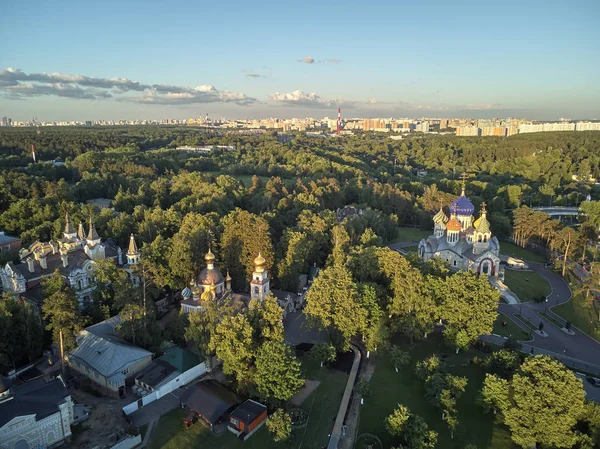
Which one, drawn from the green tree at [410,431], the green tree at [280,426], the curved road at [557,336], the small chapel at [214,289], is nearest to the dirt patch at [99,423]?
the green tree at [280,426]

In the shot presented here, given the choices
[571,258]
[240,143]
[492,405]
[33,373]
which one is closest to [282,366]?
[492,405]

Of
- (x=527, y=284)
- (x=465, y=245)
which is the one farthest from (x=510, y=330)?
(x=527, y=284)

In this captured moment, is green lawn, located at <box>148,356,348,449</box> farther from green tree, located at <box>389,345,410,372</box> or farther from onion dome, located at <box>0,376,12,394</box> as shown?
onion dome, located at <box>0,376,12,394</box>

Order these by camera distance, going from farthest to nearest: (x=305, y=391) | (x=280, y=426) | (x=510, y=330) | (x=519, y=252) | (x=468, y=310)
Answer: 1. (x=519, y=252)
2. (x=510, y=330)
3. (x=468, y=310)
4. (x=305, y=391)
5. (x=280, y=426)

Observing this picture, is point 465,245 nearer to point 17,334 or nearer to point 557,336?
point 557,336

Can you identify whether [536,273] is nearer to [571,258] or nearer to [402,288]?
[571,258]

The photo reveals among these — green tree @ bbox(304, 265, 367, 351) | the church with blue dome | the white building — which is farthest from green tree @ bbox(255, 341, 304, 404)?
the church with blue dome

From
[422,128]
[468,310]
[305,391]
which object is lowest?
[305,391]

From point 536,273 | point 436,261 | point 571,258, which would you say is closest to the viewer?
point 436,261

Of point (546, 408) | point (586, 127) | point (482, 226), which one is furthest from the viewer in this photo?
point (586, 127)
